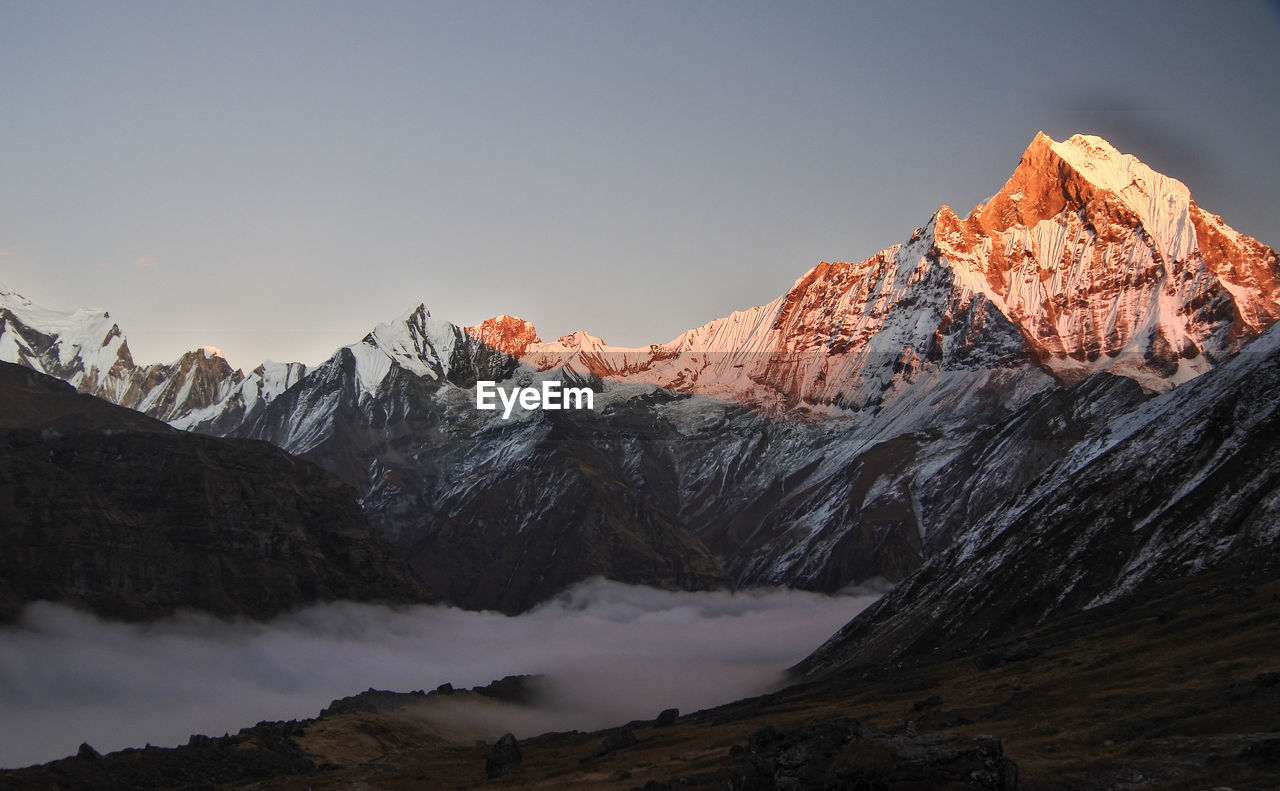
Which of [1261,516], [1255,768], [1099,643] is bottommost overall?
[1255,768]

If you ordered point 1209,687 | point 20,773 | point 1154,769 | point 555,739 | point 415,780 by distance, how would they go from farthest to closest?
point 555,739, point 20,773, point 415,780, point 1209,687, point 1154,769

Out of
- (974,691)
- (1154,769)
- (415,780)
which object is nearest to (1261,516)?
(974,691)

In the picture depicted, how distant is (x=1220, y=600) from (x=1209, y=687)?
48.4 m

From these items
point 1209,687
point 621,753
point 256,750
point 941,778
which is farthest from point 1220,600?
point 256,750

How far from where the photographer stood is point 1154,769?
7075 cm

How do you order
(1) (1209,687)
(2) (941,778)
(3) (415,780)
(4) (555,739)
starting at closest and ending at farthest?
(2) (941,778) < (1) (1209,687) < (3) (415,780) < (4) (555,739)

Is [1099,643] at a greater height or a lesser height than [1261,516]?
lesser

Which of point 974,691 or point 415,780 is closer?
point 974,691

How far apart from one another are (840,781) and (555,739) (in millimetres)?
129316

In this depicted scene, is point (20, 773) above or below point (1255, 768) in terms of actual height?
above

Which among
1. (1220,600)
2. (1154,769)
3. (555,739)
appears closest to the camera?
(1154,769)

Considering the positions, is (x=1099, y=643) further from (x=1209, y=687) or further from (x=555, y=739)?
(x=555, y=739)

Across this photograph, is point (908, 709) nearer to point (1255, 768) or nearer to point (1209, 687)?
point (1209, 687)

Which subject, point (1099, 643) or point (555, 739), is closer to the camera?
point (1099, 643)
